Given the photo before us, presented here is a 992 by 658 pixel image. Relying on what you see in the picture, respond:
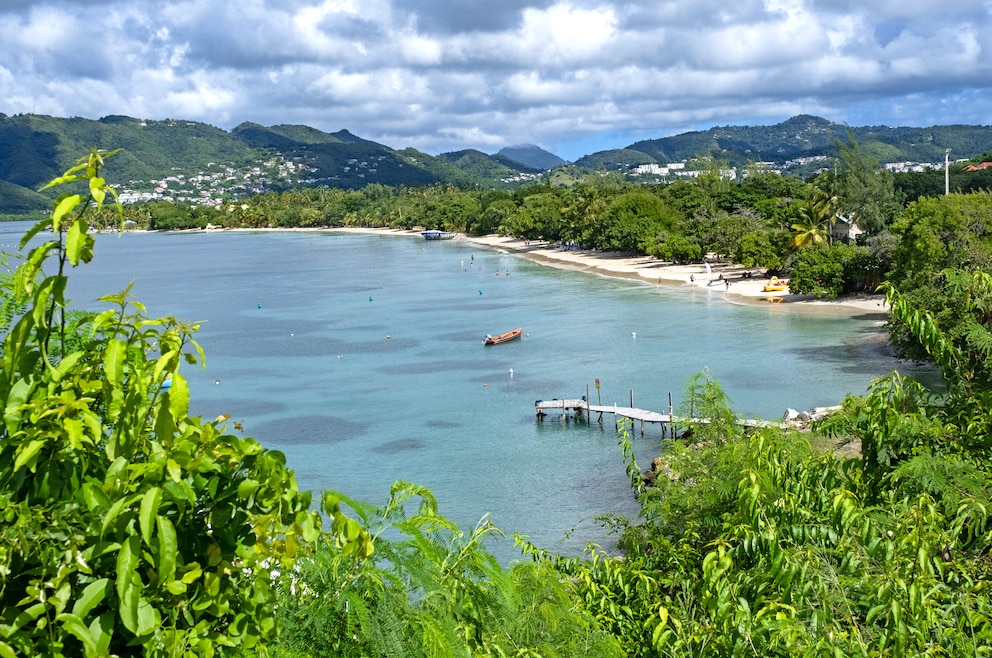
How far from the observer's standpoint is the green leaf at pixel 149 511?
2.52 m

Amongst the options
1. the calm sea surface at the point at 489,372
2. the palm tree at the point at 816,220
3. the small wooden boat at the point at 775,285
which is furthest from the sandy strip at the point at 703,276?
the palm tree at the point at 816,220

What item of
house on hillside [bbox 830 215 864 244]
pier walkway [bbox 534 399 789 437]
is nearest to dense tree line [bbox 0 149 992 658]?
pier walkway [bbox 534 399 789 437]

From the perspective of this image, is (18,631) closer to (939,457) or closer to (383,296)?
(939,457)

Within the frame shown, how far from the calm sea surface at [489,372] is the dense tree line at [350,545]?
5188 millimetres

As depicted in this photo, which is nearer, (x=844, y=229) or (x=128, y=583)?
(x=128, y=583)

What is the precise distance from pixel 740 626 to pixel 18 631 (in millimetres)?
3320

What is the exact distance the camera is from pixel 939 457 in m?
7.49

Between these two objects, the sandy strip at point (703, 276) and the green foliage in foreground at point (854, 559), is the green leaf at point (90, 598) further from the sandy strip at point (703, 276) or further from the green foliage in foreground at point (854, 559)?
the sandy strip at point (703, 276)

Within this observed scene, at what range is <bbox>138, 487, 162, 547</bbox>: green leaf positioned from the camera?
252cm

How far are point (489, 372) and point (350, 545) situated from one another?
3875cm

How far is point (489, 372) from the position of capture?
1661 inches

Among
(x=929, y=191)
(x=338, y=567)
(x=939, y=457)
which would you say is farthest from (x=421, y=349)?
Result: (x=929, y=191)

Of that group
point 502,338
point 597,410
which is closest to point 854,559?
point 597,410

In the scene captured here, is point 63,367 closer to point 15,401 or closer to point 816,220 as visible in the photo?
point 15,401
